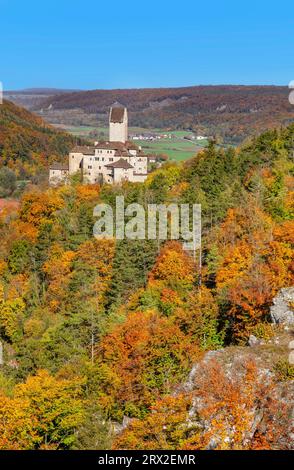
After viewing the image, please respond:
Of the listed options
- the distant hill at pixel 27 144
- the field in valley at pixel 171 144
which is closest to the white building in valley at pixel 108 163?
the field in valley at pixel 171 144

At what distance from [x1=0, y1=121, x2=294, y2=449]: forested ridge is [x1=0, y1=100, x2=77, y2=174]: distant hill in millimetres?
67973

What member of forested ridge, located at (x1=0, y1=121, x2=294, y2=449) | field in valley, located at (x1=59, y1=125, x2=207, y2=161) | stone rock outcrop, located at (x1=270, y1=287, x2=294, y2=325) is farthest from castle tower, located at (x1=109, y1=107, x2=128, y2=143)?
stone rock outcrop, located at (x1=270, y1=287, x2=294, y2=325)

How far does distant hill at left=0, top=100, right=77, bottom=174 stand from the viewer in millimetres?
126688

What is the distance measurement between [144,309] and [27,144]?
351ft

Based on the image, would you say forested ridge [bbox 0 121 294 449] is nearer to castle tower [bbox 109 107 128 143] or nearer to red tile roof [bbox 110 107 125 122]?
castle tower [bbox 109 107 128 143]

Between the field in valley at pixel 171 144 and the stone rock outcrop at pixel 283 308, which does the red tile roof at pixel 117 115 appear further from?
the stone rock outcrop at pixel 283 308

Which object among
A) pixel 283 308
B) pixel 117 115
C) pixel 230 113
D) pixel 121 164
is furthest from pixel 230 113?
pixel 283 308

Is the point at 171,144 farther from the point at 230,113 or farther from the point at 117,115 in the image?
the point at 117,115

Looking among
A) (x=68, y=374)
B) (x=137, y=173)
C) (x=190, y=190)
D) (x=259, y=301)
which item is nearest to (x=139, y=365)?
(x=68, y=374)

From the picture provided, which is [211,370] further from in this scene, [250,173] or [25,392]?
[250,173]

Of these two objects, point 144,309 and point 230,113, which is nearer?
point 144,309

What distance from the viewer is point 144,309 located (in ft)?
117

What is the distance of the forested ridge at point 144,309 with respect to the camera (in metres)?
19.3

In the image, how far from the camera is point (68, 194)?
5912 centimetres
